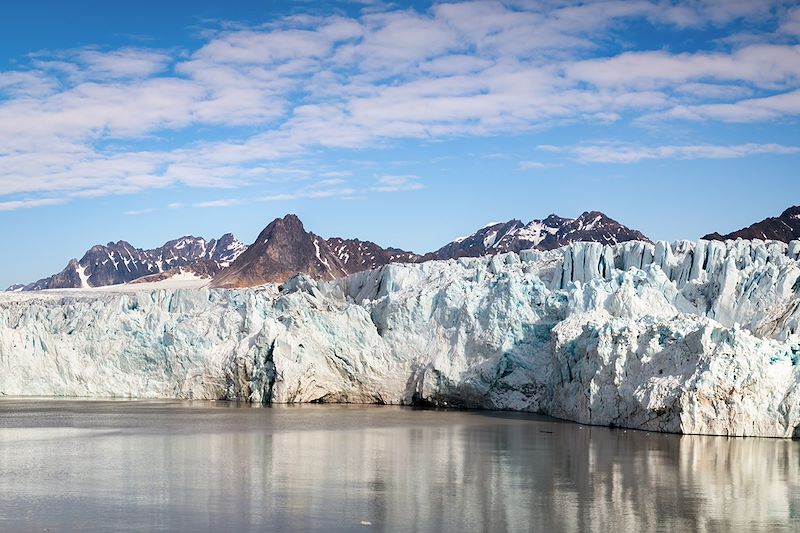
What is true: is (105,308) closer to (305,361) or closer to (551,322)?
(305,361)

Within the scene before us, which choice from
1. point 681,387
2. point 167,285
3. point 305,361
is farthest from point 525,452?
point 167,285

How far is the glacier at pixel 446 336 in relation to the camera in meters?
28.3

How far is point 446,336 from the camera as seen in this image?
3341 cm

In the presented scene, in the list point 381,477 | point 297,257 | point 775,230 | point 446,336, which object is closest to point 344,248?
point 297,257

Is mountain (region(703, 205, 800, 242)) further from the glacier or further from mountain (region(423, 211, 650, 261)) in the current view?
the glacier

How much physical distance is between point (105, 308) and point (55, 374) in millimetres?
3497

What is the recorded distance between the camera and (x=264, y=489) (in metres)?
15.9

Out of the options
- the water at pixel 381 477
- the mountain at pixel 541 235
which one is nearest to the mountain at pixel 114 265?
the mountain at pixel 541 235

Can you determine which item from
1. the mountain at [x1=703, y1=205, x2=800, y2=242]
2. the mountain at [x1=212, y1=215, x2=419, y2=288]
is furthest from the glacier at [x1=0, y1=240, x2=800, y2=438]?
the mountain at [x1=212, y1=215, x2=419, y2=288]

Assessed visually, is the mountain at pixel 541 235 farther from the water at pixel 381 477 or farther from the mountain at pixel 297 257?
the water at pixel 381 477

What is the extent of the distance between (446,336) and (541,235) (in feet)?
292

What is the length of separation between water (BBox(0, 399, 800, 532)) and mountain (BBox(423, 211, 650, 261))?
76292 millimetres

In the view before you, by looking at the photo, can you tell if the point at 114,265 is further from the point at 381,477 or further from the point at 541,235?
the point at 381,477

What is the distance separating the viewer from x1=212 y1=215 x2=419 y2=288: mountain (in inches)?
4614
